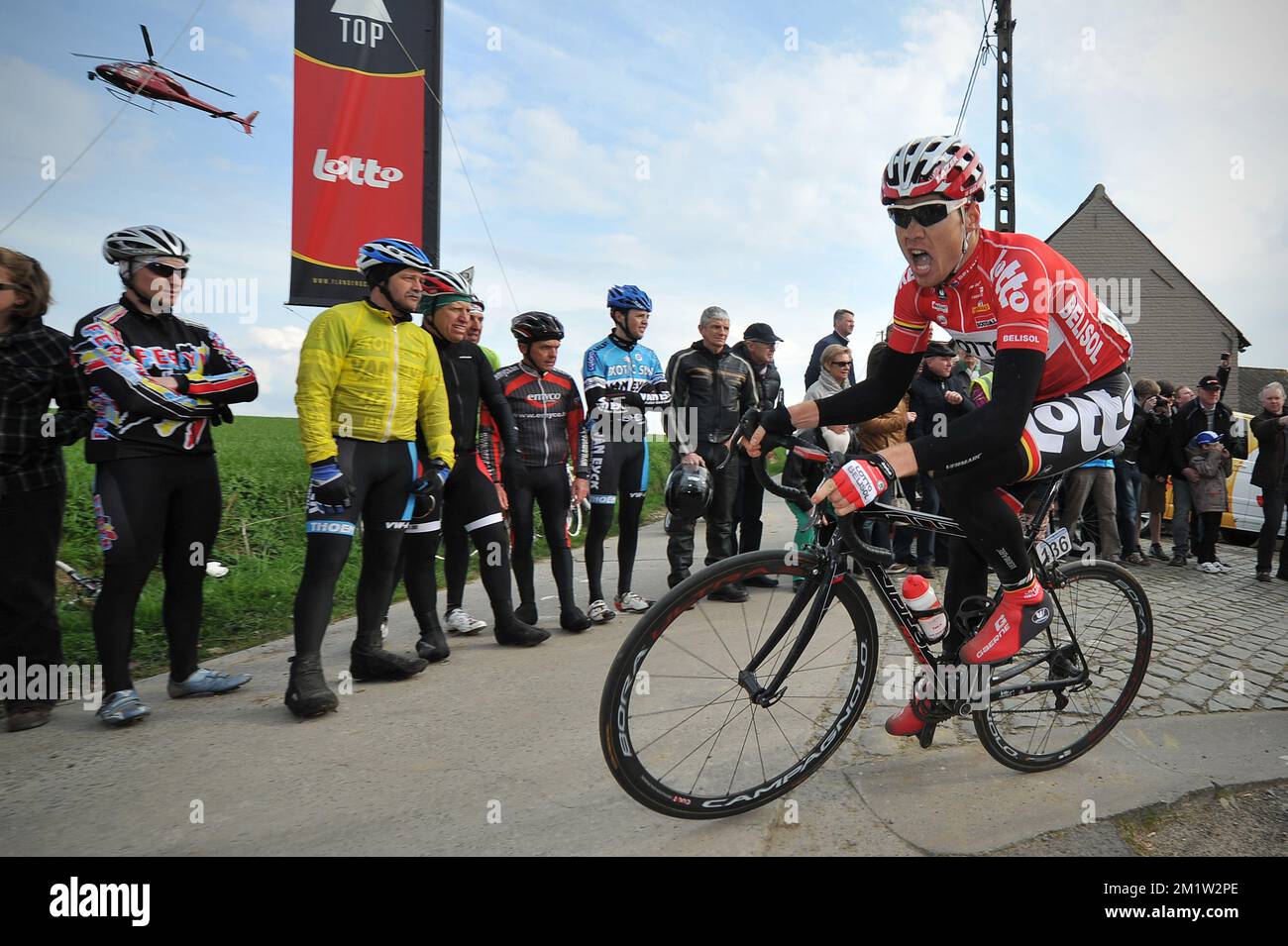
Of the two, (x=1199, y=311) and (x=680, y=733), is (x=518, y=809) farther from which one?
(x=1199, y=311)

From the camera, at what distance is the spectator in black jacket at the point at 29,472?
3570 millimetres

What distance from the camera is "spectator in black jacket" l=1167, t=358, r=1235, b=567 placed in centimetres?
866

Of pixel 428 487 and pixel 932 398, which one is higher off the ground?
Answer: pixel 932 398

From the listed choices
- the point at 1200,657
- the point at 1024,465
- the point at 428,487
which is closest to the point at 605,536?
the point at 428,487

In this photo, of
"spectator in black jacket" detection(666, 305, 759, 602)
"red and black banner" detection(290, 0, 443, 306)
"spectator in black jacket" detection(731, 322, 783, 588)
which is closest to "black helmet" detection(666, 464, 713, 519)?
"spectator in black jacket" detection(666, 305, 759, 602)

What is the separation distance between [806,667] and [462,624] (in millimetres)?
3133

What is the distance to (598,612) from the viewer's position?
5.59 m

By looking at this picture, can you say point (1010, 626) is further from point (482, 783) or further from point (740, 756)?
point (482, 783)

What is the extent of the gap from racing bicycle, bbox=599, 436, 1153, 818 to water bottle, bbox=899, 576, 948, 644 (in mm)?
31

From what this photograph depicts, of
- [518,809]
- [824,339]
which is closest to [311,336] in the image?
[518,809]

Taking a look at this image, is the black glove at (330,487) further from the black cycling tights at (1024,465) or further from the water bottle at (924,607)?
the black cycling tights at (1024,465)

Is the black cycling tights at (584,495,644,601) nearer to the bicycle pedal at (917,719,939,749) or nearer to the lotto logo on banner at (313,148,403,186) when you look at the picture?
the bicycle pedal at (917,719,939,749)

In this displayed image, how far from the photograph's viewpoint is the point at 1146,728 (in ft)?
11.2

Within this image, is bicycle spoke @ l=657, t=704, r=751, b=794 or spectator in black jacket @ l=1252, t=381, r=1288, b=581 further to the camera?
spectator in black jacket @ l=1252, t=381, r=1288, b=581
